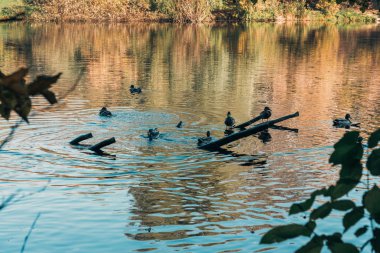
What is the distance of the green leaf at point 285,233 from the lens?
3.09 m

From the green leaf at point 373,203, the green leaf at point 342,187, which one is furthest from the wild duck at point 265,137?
the green leaf at point 373,203

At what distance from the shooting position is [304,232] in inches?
122

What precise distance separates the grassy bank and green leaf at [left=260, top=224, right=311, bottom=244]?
8872cm

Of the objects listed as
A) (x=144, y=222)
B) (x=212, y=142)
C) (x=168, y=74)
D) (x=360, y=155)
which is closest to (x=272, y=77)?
(x=168, y=74)

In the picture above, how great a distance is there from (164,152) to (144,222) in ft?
21.3

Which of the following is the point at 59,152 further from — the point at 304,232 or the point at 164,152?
the point at 304,232

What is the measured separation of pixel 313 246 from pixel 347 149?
48cm

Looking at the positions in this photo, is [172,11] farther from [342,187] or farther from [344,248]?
[344,248]

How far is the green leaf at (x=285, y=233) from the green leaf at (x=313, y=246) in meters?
0.04

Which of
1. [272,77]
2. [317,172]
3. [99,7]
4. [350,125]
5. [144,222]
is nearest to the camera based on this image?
[144,222]

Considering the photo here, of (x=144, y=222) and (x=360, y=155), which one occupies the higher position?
(x=360, y=155)

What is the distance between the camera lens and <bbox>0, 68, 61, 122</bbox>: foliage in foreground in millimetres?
3066

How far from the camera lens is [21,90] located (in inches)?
121

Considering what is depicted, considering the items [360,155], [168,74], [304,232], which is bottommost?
[168,74]
